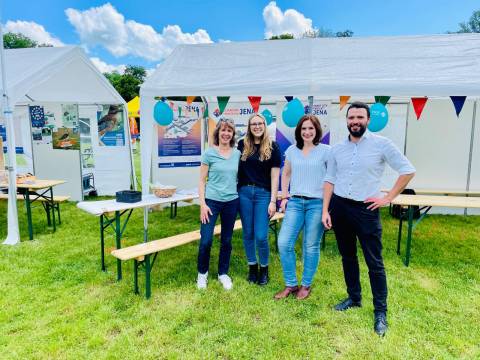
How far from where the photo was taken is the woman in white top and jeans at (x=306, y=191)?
2.57 m

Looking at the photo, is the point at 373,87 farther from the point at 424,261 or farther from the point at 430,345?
the point at 430,345

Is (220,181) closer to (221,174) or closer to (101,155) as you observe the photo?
(221,174)

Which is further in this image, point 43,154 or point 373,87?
point 43,154

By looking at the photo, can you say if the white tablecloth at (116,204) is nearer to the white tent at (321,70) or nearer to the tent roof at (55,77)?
the white tent at (321,70)

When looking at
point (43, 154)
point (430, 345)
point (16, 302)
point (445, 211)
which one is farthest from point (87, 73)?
point (445, 211)

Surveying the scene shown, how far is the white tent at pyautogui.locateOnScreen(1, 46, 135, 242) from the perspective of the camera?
5.20 m

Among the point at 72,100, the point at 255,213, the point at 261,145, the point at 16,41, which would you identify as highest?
the point at 16,41

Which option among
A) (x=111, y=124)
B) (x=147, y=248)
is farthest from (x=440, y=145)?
(x=111, y=124)

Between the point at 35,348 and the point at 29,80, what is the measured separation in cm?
329

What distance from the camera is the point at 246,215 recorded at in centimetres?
284

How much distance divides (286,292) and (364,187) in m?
1.15

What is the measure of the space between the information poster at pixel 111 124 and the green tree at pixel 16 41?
39.1 meters

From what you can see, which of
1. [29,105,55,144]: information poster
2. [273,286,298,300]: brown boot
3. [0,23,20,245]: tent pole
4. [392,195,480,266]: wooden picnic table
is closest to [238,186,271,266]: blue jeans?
[273,286,298,300]: brown boot

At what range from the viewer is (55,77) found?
19.1 ft
